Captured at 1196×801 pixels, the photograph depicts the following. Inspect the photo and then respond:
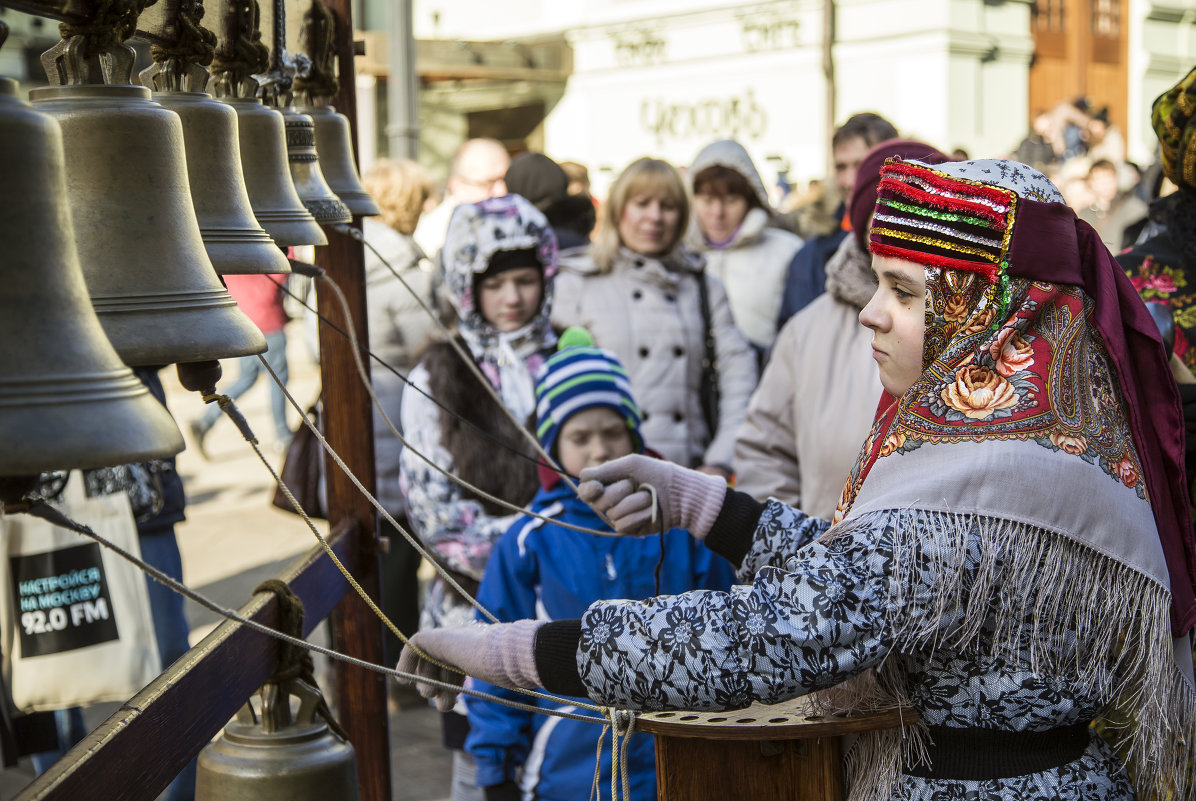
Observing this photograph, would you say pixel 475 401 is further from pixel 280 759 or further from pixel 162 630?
pixel 280 759

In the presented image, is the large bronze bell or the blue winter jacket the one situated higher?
the large bronze bell

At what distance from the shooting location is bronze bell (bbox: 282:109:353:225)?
7.13 ft

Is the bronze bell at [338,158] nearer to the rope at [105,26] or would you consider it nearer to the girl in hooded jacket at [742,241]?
the rope at [105,26]

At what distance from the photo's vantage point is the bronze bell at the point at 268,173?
1.93 meters

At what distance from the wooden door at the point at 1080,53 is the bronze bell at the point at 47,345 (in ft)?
59.3

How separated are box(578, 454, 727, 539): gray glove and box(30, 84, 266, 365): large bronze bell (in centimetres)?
98

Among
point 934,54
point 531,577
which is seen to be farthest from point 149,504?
point 934,54

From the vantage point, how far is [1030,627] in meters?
1.74

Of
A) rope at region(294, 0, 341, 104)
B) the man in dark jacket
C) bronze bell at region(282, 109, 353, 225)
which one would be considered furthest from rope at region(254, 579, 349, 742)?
the man in dark jacket

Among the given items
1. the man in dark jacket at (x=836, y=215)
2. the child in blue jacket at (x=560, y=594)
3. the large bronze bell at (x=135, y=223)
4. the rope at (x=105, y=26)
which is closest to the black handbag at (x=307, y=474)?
the child in blue jacket at (x=560, y=594)

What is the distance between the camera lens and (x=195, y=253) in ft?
4.62

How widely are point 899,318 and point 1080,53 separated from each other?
61.0 feet

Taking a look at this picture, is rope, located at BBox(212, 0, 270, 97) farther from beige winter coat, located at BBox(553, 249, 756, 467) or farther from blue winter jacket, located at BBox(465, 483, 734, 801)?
beige winter coat, located at BBox(553, 249, 756, 467)

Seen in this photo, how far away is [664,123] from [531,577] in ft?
57.0
